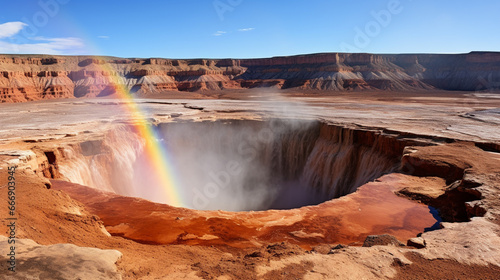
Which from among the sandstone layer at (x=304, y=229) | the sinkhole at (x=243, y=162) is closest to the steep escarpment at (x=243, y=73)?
the sinkhole at (x=243, y=162)

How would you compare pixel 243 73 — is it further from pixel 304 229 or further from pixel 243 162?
pixel 304 229

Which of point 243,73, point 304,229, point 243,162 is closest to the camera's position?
point 304,229

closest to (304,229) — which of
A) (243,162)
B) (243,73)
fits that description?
(243,162)

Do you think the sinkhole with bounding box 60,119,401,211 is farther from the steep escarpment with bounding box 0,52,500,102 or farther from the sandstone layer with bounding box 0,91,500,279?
the steep escarpment with bounding box 0,52,500,102

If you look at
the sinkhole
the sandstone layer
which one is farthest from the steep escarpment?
the sandstone layer

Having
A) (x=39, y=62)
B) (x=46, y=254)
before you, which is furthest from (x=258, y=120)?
(x=39, y=62)

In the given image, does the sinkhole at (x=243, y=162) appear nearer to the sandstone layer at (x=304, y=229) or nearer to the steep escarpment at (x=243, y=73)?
the sandstone layer at (x=304, y=229)

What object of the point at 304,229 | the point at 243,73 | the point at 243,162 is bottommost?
the point at 243,162
